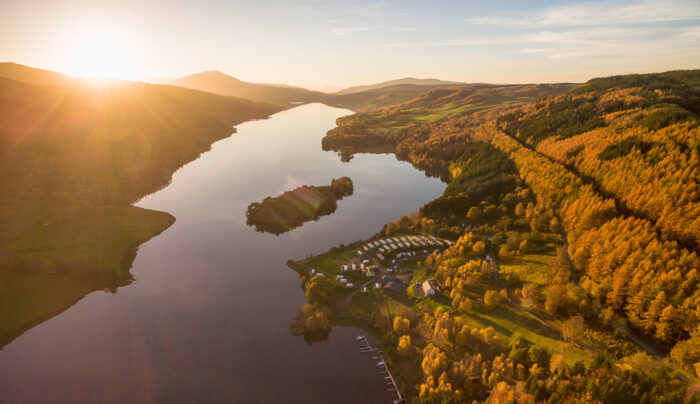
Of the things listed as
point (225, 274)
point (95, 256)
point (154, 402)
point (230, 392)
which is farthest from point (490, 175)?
point (95, 256)

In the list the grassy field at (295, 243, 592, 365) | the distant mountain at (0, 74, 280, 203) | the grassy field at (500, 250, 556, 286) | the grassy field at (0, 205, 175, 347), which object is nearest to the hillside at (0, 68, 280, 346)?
the grassy field at (0, 205, 175, 347)

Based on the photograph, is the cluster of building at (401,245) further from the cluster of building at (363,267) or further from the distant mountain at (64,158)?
the distant mountain at (64,158)

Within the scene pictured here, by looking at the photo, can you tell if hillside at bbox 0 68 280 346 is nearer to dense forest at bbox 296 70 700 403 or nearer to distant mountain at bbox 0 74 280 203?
distant mountain at bbox 0 74 280 203

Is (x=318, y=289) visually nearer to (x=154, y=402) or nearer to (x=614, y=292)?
(x=154, y=402)

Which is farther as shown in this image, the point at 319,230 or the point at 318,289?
the point at 319,230

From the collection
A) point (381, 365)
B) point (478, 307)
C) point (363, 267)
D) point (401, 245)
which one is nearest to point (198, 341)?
point (381, 365)

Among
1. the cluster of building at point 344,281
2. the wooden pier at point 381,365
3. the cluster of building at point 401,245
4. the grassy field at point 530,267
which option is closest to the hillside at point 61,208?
the cluster of building at point 344,281

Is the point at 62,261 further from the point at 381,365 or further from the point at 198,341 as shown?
the point at 381,365
